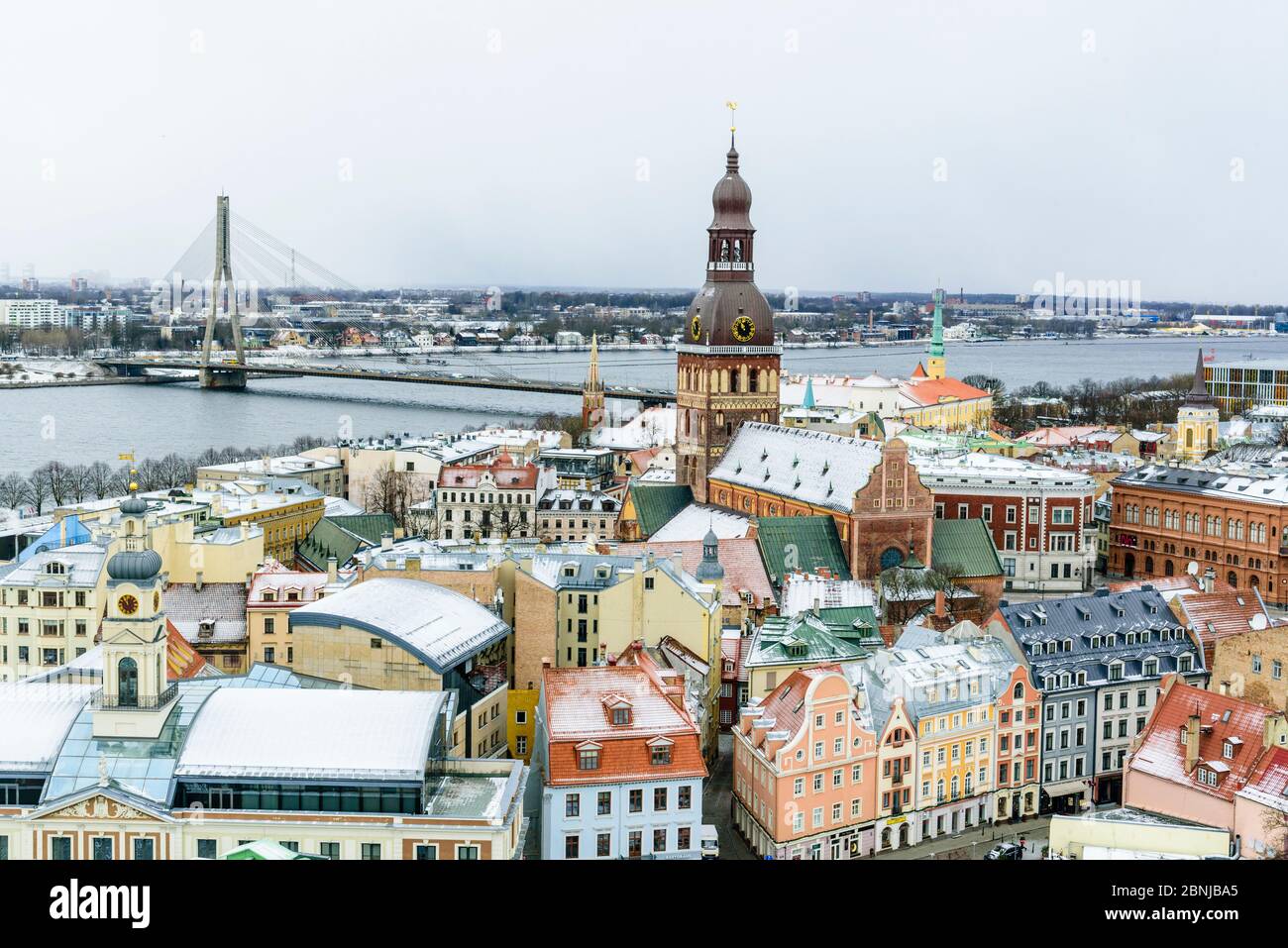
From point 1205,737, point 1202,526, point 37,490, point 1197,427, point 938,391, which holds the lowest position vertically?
point 37,490

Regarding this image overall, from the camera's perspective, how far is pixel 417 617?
12852 mm

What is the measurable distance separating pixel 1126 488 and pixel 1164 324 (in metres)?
75.8

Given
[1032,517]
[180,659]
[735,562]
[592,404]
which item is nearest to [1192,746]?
[180,659]

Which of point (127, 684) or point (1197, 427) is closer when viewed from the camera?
point (127, 684)

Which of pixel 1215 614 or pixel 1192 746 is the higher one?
pixel 1215 614

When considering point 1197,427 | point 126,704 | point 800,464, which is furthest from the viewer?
point 1197,427

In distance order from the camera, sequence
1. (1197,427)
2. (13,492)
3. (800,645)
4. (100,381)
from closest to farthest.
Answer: (800,645)
(13,492)
(1197,427)
(100,381)

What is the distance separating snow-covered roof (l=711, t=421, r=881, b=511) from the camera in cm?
1989

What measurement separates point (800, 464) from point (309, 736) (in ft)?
42.7

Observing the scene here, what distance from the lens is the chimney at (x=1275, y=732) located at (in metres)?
10.4

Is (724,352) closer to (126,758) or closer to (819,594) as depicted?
(819,594)

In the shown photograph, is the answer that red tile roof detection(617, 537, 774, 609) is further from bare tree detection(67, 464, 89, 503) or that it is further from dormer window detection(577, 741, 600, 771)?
bare tree detection(67, 464, 89, 503)
